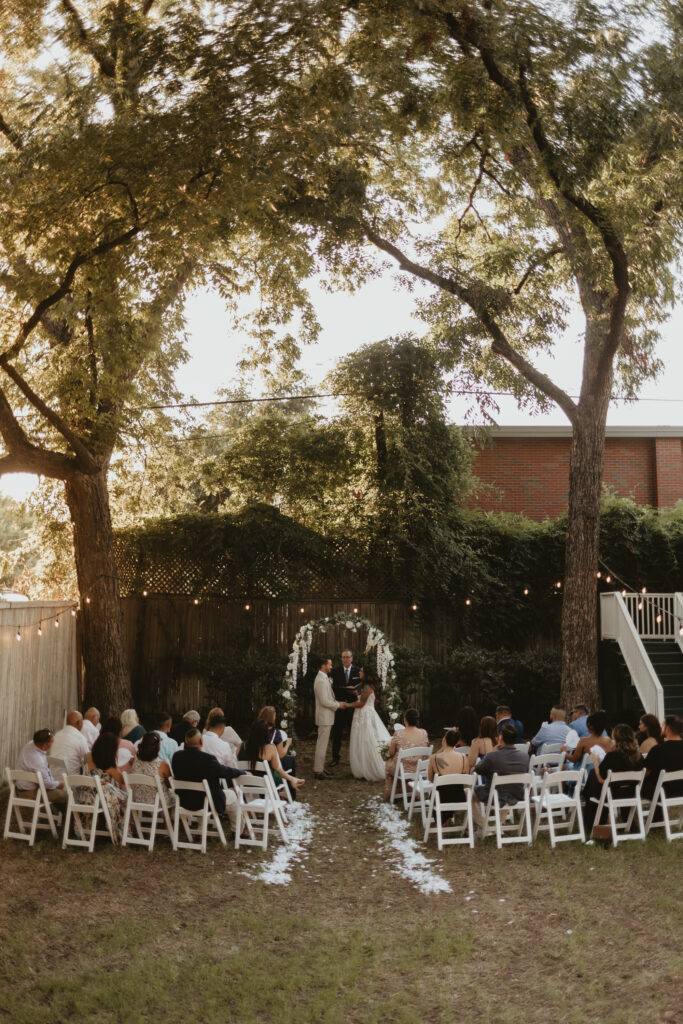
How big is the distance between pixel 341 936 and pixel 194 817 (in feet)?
9.82

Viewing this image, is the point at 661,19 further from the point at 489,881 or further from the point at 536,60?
the point at 489,881

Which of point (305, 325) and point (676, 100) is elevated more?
point (676, 100)

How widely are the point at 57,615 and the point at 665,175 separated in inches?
432

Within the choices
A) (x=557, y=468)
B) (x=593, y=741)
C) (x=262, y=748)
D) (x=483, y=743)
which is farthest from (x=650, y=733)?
(x=557, y=468)

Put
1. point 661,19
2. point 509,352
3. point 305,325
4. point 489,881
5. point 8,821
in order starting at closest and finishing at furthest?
point 489,881, point 8,821, point 661,19, point 509,352, point 305,325

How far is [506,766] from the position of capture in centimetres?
917

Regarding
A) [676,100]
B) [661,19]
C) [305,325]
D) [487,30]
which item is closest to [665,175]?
[676,100]

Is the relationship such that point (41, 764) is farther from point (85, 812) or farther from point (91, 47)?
point (91, 47)

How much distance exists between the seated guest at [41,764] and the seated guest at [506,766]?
4236mm

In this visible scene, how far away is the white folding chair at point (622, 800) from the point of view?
28.8ft

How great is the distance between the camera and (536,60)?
1230 cm

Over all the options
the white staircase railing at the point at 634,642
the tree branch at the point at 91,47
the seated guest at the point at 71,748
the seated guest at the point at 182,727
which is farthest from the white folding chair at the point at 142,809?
the tree branch at the point at 91,47

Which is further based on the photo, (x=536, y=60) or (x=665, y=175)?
(x=665, y=175)

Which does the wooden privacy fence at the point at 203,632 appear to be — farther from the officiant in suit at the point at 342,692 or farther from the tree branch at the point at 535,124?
the tree branch at the point at 535,124
